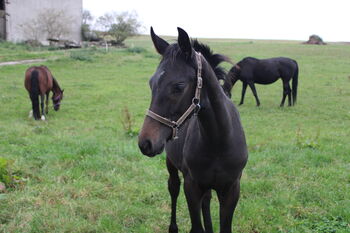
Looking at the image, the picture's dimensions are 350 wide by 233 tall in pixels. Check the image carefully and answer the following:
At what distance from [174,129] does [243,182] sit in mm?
2907

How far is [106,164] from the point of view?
538 cm

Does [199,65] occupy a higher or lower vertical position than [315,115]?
higher

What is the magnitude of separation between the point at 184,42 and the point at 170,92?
0.35 m

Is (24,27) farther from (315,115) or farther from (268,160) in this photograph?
(268,160)

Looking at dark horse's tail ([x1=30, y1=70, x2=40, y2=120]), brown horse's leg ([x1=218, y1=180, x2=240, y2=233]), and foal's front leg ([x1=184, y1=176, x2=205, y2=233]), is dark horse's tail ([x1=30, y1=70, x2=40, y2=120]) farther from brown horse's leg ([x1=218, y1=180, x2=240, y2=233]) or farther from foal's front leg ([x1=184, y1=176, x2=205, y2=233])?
brown horse's leg ([x1=218, y1=180, x2=240, y2=233])

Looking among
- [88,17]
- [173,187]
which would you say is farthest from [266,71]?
[88,17]

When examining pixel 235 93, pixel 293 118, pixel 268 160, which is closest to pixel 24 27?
pixel 235 93

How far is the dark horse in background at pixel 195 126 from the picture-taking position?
216 centimetres

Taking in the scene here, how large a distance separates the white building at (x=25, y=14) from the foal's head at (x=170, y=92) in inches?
1249

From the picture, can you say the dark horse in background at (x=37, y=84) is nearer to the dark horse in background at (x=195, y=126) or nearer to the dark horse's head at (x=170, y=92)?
the dark horse in background at (x=195, y=126)

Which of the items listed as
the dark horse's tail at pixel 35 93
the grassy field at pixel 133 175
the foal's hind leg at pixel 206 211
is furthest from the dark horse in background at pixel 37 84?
the foal's hind leg at pixel 206 211

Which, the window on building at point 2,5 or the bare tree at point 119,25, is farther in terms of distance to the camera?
the bare tree at point 119,25

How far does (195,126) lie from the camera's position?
2.88 metres

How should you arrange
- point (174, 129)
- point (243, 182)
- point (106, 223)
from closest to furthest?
A: point (174, 129) < point (106, 223) < point (243, 182)
